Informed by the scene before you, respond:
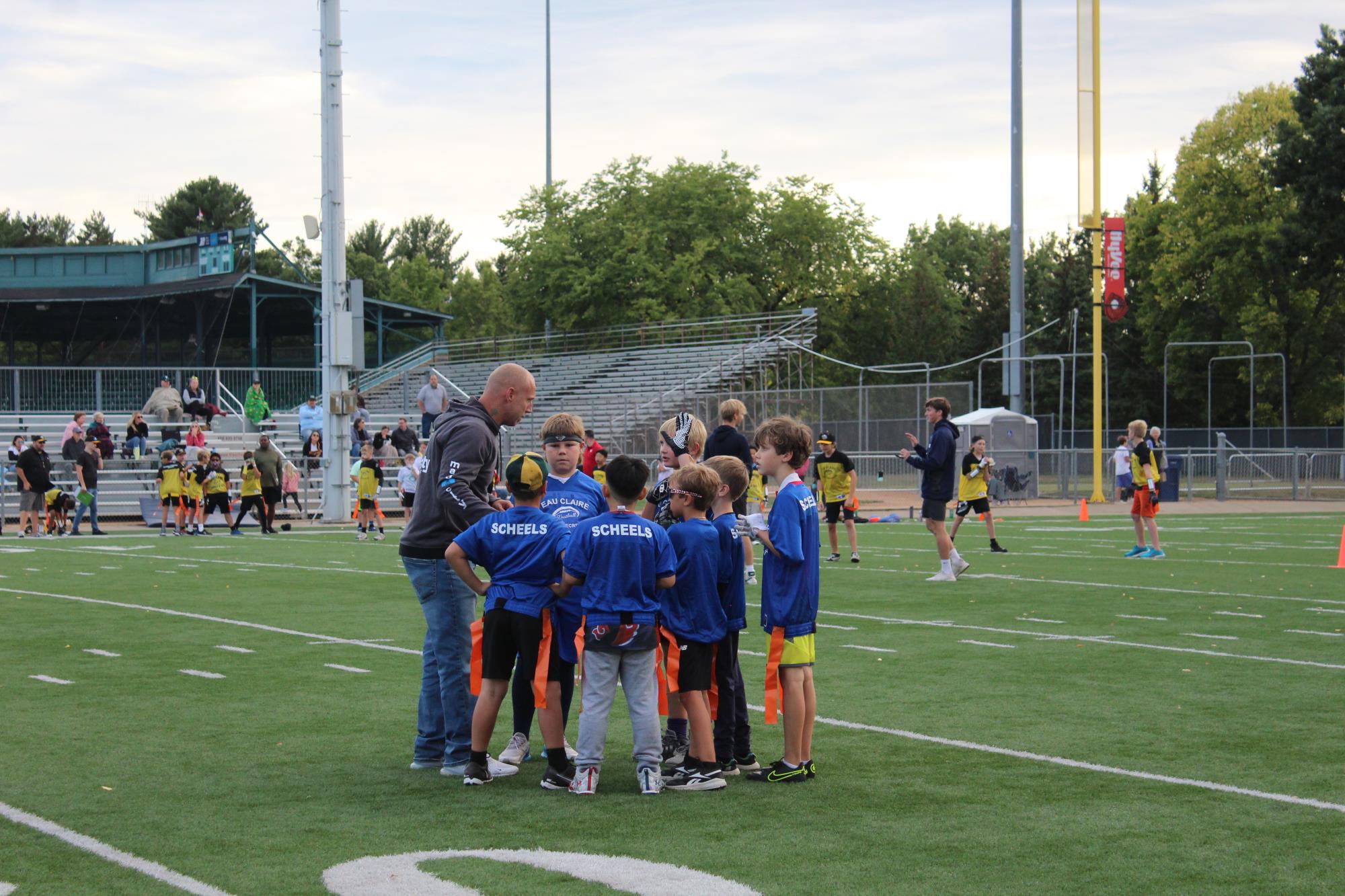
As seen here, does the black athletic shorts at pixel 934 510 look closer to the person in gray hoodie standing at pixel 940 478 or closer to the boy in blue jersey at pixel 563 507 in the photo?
the person in gray hoodie standing at pixel 940 478

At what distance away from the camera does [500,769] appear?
6895 mm

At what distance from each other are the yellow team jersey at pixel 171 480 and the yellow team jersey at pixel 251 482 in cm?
106

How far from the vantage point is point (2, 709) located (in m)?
8.62

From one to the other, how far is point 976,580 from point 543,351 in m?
43.1

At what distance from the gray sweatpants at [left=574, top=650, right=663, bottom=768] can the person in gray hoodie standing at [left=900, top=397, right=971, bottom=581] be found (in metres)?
9.73

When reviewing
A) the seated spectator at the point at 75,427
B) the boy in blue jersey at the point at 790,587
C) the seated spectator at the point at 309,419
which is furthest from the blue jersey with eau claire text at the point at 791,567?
the seated spectator at the point at 309,419

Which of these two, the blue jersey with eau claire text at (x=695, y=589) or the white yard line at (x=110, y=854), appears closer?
the white yard line at (x=110, y=854)

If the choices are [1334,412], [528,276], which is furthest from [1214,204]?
[528,276]

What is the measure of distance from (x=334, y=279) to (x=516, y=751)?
71.7 ft

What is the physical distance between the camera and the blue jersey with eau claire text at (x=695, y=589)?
673 cm

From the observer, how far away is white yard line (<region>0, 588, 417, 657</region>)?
11336 millimetres

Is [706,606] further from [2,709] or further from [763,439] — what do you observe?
[2,709]

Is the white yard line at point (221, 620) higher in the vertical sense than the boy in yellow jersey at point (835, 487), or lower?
lower

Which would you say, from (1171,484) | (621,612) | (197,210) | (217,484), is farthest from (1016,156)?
(197,210)
